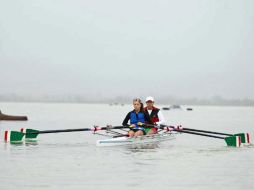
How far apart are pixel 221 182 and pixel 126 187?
3035 mm

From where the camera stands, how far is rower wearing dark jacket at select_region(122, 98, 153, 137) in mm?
27312

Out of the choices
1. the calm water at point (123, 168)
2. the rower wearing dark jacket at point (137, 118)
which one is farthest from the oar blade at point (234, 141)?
the rower wearing dark jacket at point (137, 118)

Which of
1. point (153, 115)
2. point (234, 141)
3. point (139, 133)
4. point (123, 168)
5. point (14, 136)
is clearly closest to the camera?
point (123, 168)

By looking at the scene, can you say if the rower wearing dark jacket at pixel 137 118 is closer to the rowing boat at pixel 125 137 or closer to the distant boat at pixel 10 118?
the rowing boat at pixel 125 137

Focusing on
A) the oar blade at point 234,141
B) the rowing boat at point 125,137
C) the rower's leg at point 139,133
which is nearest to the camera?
the rowing boat at point 125,137

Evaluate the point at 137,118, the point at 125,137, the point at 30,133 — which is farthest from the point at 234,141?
the point at 30,133

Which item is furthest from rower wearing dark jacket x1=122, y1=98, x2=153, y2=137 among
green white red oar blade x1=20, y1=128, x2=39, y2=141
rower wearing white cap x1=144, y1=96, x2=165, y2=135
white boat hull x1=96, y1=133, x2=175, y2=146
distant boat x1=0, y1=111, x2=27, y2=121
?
distant boat x1=0, y1=111, x2=27, y2=121

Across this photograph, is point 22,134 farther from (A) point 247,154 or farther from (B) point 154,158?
(A) point 247,154

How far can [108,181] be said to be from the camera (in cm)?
1583

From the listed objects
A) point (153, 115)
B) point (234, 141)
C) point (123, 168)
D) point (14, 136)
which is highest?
point (153, 115)

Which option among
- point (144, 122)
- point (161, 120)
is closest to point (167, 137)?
point (161, 120)

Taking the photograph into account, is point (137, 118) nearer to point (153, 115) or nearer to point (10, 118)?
point (153, 115)

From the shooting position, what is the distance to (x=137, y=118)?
1091 inches

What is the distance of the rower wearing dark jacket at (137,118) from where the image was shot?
2731 centimetres
